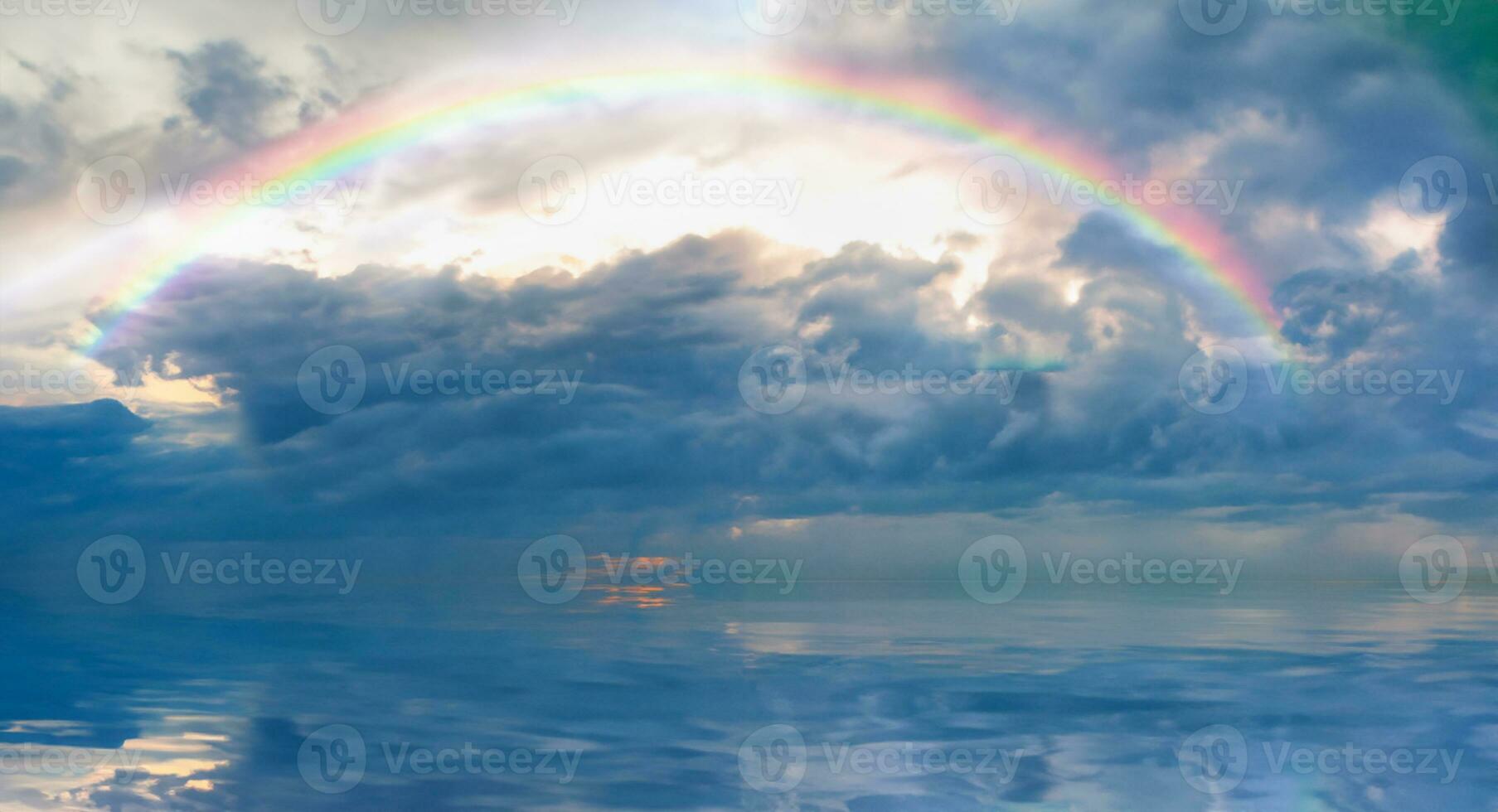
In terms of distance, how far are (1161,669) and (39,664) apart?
124ft

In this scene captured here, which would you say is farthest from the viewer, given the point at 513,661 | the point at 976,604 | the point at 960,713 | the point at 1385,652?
the point at 976,604

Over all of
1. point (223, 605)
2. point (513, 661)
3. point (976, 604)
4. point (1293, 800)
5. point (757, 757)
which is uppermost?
point (223, 605)

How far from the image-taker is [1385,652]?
133 feet

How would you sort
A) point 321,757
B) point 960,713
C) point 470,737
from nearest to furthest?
point 321,757, point 470,737, point 960,713

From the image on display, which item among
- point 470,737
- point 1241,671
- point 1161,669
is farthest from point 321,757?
point 1241,671

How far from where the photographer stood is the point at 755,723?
23422mm

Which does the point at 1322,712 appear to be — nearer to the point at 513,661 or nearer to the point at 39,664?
the point at 513,661

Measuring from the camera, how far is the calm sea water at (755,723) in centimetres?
1745

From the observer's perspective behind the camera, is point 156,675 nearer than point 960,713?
No

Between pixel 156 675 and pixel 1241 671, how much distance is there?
33.5m

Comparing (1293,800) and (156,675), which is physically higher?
(156,675)

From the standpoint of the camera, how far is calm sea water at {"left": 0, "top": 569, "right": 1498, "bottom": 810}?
17453 mm

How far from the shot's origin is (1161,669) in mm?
33719

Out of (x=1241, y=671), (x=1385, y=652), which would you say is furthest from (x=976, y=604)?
(x=1241, y=671)
